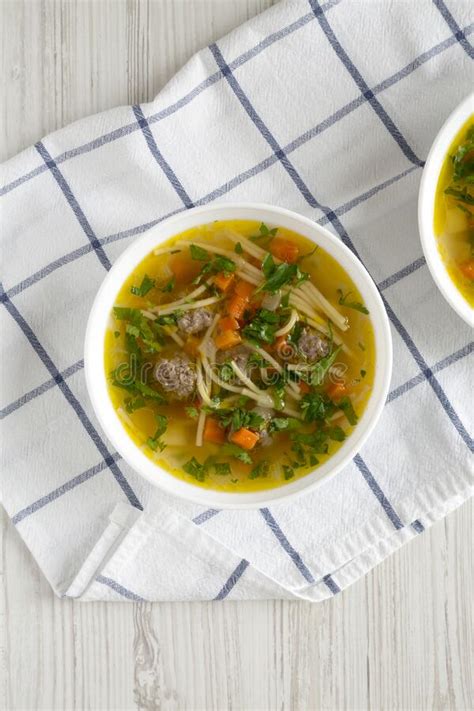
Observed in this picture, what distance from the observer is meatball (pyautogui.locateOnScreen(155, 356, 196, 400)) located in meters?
1.78

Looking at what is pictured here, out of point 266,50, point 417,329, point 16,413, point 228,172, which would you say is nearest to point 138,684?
point 16,413

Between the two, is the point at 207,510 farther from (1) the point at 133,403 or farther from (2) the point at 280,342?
(2) the point at 280,342

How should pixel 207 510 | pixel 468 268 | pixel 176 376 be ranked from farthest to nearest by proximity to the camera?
pixel 207 510
pixel 468 268
pixel 176 376

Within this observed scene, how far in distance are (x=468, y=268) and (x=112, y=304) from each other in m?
0.85

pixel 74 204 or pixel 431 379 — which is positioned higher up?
pixel 74 204

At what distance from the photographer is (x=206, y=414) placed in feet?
5.95

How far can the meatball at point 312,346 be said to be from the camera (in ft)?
5.86

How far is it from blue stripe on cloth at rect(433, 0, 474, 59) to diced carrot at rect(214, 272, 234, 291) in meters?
0.84

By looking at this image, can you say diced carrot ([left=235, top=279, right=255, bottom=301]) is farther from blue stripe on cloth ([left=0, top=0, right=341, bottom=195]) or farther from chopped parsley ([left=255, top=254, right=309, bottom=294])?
blue stripe on cloth ([left=0, top=0, right=341, bottom=195])

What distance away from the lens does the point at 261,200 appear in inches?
79.0

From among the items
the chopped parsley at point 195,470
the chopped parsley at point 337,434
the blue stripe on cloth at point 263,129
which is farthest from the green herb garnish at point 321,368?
the blue stripe on cloth at point 263,129

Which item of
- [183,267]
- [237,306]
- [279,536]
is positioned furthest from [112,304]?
[279,536]

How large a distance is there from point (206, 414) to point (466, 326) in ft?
2.28

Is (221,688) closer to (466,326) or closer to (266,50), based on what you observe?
(466,326)
